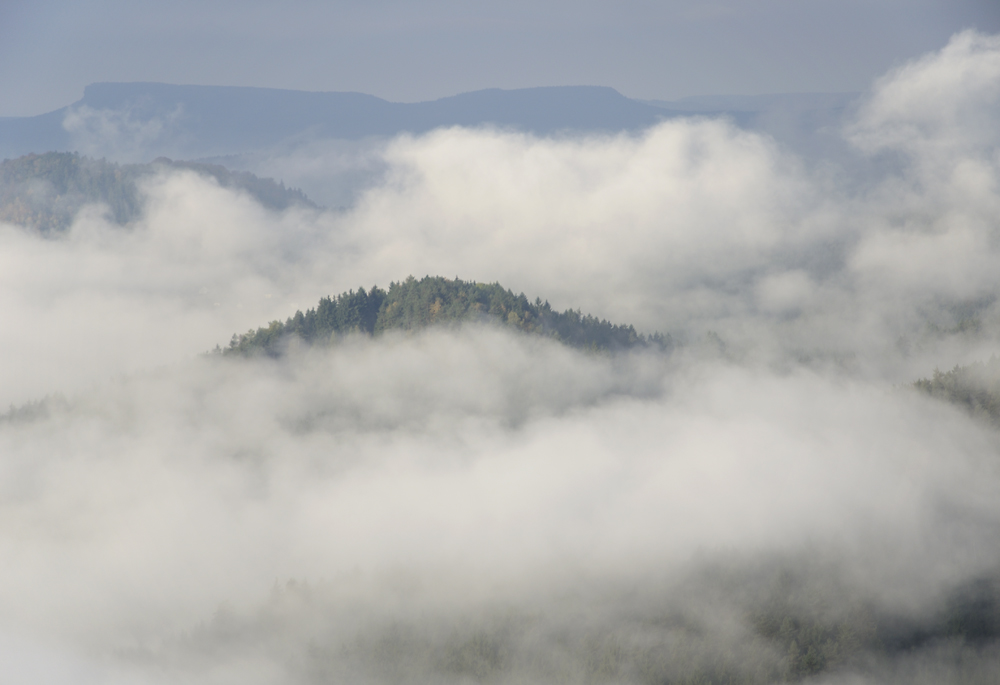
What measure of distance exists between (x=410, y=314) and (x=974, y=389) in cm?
9670

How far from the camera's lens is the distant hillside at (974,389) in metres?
130

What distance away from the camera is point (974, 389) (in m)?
131

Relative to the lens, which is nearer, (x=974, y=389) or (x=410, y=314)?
(x=974, y=389)

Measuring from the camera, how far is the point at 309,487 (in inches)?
6348

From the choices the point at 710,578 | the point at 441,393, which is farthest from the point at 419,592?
the point at 441,393

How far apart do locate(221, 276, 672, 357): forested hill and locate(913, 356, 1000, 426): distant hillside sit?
60881mm

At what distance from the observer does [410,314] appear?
14912cm

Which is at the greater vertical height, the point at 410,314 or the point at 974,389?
the point at 410,314

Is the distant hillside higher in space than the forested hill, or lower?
lower

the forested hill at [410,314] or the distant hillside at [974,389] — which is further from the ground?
the forested hill at [410,314]

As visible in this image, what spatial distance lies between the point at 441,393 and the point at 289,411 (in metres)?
30.1

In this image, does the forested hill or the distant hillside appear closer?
the distant hillside

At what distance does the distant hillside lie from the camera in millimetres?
130250

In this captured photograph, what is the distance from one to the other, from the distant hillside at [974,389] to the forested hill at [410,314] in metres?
60.9
